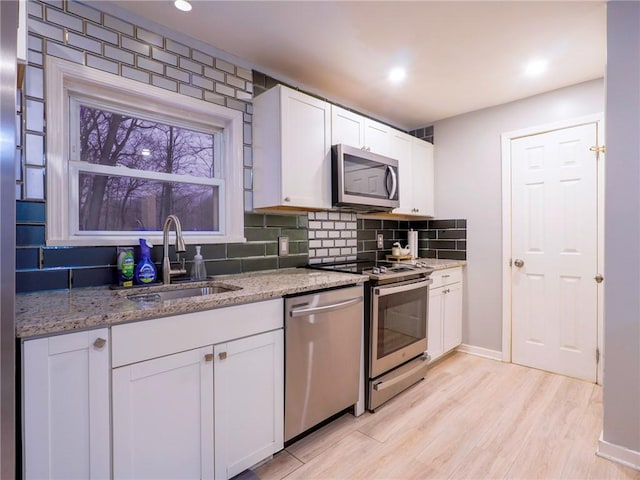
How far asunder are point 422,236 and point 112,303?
3026mm

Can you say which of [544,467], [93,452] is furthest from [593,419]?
[93,452]

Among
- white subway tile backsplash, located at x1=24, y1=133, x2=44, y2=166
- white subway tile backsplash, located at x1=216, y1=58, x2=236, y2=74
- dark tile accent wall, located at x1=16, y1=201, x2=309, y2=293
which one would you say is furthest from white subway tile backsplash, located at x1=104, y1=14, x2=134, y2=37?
dark tile accent wall, located at x1=16, y1=201, x2=309, y2=293

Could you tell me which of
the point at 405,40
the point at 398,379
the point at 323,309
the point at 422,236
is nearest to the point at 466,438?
the point at 398,379

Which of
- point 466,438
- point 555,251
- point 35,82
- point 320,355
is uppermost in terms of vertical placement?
point 35,82

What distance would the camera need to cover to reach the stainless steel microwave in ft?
7.35

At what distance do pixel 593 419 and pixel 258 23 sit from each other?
3080mm

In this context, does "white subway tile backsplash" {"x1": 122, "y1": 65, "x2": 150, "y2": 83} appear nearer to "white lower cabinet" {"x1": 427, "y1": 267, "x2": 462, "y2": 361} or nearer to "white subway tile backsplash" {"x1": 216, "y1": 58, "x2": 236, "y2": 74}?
"white subway tile backsplash" {"x1": 216, "y1": 58, "x2": 236, "y2": 74}

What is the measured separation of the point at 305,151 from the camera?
6.99ft

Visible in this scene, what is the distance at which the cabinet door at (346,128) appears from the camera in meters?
2.32

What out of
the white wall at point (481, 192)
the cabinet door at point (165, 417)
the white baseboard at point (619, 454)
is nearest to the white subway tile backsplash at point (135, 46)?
the cabinet door at point (165, 417)

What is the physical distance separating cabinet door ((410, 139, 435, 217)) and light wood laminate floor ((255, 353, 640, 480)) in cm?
161

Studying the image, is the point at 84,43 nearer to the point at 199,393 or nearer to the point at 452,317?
the point at 199,393

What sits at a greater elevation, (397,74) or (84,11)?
(397,74)

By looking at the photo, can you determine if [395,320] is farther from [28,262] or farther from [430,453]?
[28,262]
